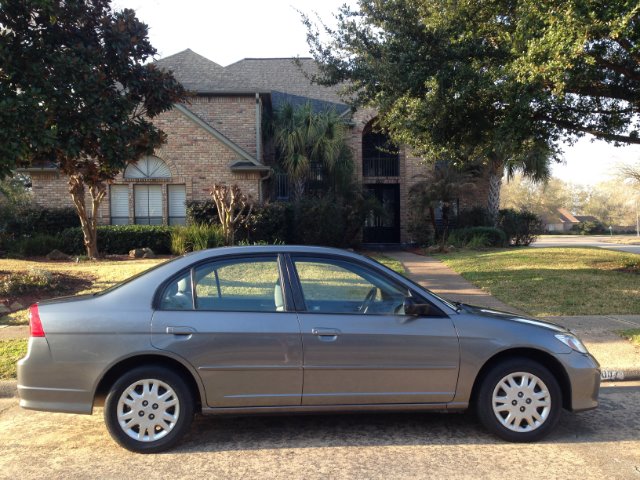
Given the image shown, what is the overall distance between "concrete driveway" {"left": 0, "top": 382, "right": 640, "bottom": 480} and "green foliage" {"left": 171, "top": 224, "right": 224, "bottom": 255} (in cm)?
1237

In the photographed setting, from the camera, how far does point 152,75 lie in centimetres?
1021

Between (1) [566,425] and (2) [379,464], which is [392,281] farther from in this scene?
(1) [566,425]

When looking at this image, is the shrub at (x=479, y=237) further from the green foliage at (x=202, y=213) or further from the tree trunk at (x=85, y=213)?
the tree trunk at (x=85, y=213)

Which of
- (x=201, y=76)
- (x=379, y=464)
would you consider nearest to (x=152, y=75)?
(x=379, y=464)

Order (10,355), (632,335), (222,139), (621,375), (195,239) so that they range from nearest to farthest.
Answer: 1. (621,375)
2. (10,355)
3. (632,335)
4. (195,239)
5. (222,139)

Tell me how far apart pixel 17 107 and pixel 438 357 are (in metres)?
7.47

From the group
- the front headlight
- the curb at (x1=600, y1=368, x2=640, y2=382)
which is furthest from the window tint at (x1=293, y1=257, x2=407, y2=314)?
the curb at (x1=600, y1=368, x2=640, y2=382)

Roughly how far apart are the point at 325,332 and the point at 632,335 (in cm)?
534

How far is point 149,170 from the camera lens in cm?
2086

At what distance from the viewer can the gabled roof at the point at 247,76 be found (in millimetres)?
23328

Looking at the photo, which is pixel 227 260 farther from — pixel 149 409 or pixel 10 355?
pixel 10 355

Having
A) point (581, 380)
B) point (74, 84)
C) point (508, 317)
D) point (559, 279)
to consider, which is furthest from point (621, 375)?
point (74, 84)

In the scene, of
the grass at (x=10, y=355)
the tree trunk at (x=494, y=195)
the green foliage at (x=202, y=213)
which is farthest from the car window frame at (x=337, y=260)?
the tree trunk at (x=494, y=195)

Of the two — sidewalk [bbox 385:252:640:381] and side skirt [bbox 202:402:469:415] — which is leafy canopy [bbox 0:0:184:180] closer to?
side skirt [bbox 202:402:469:415]
